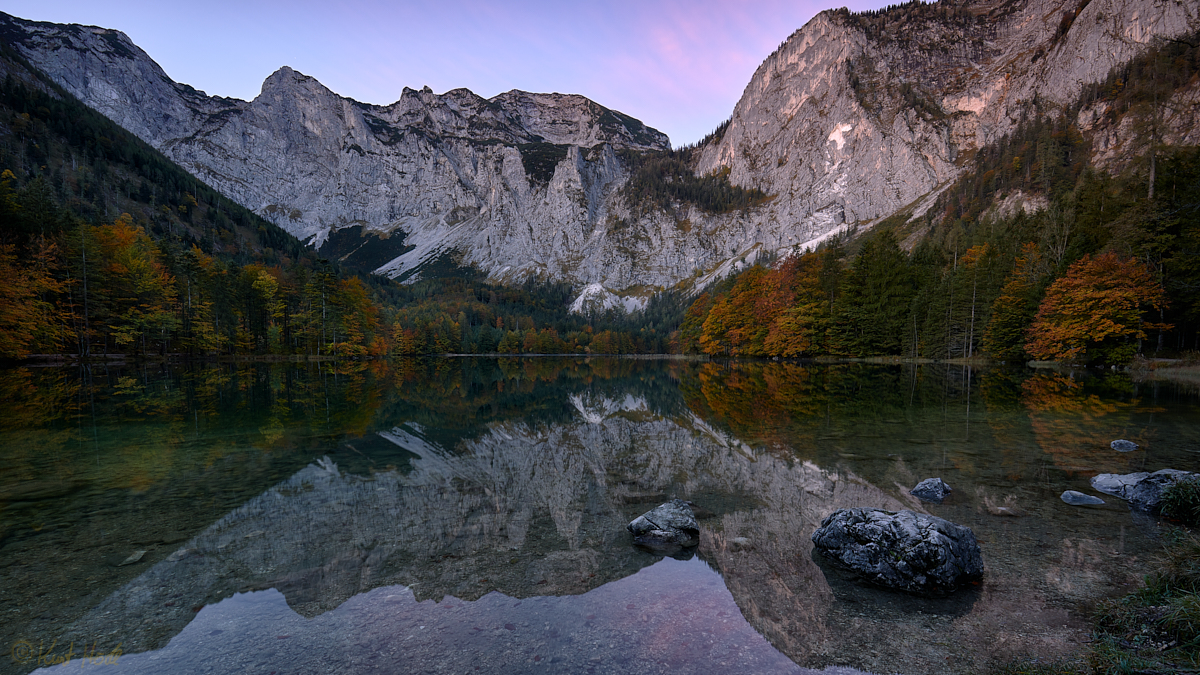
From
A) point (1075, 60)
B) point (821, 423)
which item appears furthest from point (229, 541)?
point (1075, 60)

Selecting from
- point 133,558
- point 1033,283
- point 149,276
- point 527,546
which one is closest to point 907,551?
point 527,546

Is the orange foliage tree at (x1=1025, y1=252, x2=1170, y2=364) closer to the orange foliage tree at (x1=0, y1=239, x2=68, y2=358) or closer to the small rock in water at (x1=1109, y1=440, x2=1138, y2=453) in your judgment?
the small rock in water at (x1=1109, y1=440, x2=1138, y2=453)

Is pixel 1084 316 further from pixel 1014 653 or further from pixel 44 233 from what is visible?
pixel 44 233

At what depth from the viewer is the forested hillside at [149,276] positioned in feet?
147

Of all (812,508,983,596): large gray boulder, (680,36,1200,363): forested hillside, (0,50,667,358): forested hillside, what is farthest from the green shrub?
(0,50,667,358): forested hillside

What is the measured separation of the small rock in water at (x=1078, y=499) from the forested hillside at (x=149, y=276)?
5935 centimetres

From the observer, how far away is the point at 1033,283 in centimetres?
4409

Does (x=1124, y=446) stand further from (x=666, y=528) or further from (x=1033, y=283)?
(x=1033, y=283)

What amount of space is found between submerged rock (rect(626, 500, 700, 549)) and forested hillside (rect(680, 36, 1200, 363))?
15340mm

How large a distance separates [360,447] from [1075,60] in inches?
9019

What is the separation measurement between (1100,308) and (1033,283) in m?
10.5

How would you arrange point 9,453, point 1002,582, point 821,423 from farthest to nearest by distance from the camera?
point 821,423 < point 9,453 < point 1002,582

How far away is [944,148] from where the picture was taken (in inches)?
7323

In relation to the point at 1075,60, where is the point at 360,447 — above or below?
below
